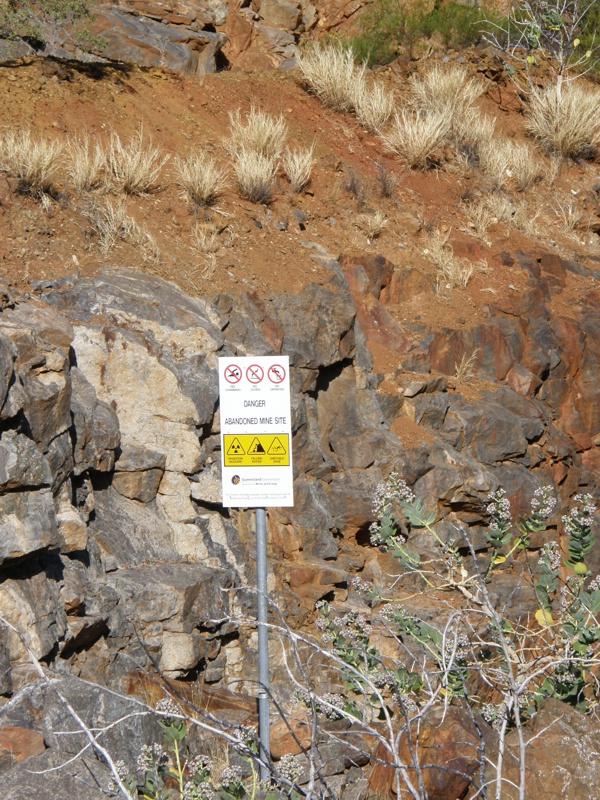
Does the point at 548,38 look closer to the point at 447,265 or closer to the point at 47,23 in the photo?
the point at 447,265

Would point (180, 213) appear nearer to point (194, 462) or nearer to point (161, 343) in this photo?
point (161, 343)

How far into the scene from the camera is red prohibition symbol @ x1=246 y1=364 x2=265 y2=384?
201 inches

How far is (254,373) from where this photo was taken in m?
5.11

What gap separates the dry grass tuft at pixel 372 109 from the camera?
13516 millimetres

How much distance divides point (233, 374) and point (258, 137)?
693 cm

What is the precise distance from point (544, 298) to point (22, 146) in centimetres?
647

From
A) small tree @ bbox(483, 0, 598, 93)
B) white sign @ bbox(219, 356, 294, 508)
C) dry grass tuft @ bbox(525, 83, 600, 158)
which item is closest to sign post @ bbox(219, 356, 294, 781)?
white sign @ bbox(219, 356, 294, 508)

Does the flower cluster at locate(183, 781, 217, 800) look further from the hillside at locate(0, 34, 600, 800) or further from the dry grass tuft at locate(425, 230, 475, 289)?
the dry grass tuft at locate(425, 230, 475, 289)

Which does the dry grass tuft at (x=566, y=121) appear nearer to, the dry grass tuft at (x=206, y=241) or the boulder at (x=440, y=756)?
the dry grass tuft at (x=206, y=241)

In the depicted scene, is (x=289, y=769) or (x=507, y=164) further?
(x=507, y=164)

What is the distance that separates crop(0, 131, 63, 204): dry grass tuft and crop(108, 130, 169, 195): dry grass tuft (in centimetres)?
70

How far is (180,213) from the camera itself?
9.69 metres

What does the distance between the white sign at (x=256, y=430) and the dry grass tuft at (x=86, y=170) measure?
4.81 metres

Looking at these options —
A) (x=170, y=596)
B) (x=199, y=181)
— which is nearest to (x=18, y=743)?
(x=170, y=596)
